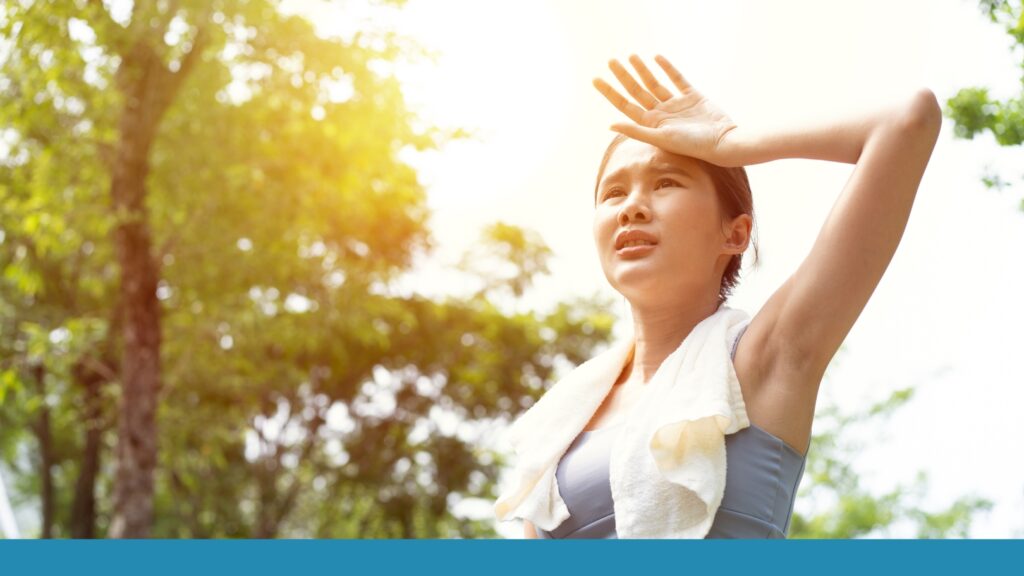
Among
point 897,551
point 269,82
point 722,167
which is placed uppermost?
point 269,82

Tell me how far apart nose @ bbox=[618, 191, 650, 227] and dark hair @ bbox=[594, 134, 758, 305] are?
99 mm

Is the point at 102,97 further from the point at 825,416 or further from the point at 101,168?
the point at 825,416

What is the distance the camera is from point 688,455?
1.32 meters

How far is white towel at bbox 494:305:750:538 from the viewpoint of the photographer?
51.3 inches

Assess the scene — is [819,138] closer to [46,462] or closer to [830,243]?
[830,243]

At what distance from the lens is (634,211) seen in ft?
4.88

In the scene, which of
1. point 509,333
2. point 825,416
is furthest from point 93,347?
point 825,416

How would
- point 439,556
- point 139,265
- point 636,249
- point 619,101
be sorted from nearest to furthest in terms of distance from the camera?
1. point 439,556
2. point 636,249
3. point 619,101
4. point 139,265

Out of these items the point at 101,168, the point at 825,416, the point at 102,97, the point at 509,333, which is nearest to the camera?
the point at 102,97

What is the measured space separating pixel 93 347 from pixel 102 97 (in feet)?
7.17

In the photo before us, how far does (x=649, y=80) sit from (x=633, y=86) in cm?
3

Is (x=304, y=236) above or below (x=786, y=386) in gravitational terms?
above

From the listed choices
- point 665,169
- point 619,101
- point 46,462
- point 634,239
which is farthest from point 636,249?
point 46,462

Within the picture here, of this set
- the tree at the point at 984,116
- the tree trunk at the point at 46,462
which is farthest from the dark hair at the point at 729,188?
the tree trunk at the point at 46,462
